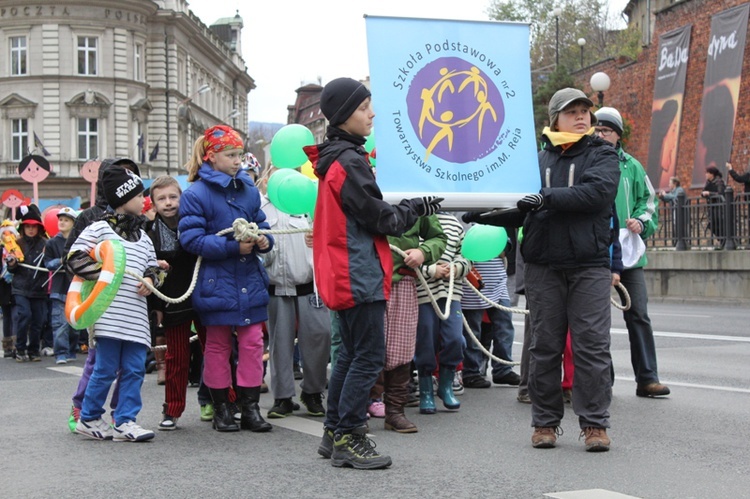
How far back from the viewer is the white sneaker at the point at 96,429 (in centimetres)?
721

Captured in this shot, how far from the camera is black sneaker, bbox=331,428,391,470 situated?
6055 millimetres

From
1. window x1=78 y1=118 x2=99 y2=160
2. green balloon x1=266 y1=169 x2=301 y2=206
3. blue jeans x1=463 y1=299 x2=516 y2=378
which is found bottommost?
blue jeans x1=463 y1=299 x2=516 y2=378

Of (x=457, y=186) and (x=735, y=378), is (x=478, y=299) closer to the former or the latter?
(x=735, y=378)

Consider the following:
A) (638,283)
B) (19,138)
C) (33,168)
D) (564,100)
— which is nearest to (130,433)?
(564,100)

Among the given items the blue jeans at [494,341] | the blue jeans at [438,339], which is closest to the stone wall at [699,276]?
the blue jeans at [494,341]

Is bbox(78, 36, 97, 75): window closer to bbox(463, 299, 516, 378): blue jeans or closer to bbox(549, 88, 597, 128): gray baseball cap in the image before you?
bbox(463, 299, 516, 378): blue jeans

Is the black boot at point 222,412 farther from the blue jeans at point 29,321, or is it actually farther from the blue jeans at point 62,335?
the blue jeans at point 29,321

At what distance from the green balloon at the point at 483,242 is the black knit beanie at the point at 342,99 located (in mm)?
2106

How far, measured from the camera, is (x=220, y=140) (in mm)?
7387

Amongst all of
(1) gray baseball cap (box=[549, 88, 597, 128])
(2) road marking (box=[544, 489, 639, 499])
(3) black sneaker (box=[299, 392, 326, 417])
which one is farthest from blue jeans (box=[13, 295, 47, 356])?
(2) road marking (box=[544, 489, 639, 499])

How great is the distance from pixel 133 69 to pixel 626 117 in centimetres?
3901

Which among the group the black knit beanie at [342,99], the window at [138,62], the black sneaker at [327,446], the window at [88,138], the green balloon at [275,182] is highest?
the window at [138,62]

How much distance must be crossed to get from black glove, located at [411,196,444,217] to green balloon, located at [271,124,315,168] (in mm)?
1701

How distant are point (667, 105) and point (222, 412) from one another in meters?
31.7
